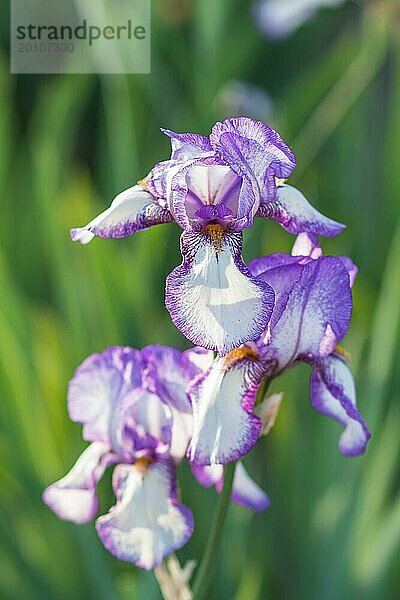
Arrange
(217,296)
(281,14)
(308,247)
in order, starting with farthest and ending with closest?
(281,14) → (308,247) → (217,296)

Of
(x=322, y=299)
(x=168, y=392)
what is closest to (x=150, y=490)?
(x=168, y=392)

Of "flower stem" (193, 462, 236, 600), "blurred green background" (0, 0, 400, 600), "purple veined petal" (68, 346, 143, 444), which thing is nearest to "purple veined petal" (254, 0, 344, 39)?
"blurred green background" (0, 0, 400, 600)

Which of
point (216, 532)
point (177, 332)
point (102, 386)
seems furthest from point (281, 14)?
point (216, 532)

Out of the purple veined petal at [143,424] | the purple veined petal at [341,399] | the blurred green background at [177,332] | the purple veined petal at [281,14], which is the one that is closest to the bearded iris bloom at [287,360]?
the purple veined petal at [341,399]

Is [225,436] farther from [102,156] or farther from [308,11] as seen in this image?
[308,11]

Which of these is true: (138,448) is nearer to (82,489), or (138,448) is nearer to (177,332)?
(82,489)

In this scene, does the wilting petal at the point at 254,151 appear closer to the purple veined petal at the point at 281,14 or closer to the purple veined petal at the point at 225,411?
the purple veined petal at the point at 225,411

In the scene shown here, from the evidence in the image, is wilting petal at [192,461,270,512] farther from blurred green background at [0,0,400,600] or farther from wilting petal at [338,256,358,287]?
blurred green background at [0,0,400,600]
